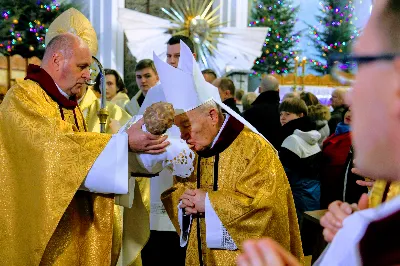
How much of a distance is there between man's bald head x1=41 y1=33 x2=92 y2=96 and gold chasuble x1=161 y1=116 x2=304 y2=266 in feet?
2.53

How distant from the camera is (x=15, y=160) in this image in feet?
8.61

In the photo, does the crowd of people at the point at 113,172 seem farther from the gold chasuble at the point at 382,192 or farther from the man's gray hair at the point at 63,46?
the gold chasuble at the point at 382,192

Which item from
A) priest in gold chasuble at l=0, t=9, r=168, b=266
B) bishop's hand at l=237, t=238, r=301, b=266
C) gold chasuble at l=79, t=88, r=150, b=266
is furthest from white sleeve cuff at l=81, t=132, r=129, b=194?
bishop's hand at l=237, t=238, r=301, b=266

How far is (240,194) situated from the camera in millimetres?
2693

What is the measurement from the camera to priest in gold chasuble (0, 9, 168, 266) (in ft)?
8.29

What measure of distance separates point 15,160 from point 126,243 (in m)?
1.09

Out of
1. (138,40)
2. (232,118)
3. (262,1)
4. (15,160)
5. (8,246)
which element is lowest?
Result: (8,246)

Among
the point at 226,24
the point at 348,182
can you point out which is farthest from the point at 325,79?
the point at 348,182

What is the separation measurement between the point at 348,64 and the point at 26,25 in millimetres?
11816

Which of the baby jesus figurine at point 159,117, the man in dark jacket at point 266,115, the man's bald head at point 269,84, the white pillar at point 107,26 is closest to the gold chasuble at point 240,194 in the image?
the baby jesus figurine at point 159,117

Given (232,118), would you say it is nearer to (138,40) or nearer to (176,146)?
(176,146)

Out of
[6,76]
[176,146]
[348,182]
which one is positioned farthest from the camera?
[6,76]

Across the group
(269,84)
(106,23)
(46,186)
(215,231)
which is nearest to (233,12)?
(106,23)

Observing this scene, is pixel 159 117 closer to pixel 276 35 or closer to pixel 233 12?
pixel 233 12
